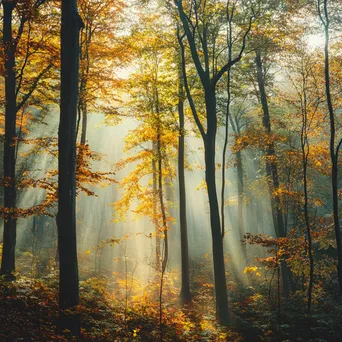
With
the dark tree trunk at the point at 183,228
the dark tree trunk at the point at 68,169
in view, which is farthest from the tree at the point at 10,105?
the dark tree trunk at the point at 183,228

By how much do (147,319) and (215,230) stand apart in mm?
3670

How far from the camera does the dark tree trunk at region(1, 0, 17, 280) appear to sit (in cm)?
867

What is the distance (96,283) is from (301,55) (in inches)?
401

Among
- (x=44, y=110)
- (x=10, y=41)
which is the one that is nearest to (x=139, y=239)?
(x=44, y=110)

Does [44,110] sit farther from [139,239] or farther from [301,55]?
[139,239]

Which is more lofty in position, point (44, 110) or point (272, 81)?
point (272, 81)

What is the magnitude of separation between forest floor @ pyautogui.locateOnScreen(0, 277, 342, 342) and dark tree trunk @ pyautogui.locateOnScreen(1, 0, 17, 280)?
0.92 m

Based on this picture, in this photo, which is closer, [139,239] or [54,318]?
[54,318]

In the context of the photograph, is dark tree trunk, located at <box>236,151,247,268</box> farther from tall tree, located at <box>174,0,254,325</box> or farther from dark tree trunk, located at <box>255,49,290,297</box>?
tall tree, located at <box>174,0,254,325</box>

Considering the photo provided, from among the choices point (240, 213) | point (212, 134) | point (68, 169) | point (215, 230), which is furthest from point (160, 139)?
point (240, 213)

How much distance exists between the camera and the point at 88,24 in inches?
437

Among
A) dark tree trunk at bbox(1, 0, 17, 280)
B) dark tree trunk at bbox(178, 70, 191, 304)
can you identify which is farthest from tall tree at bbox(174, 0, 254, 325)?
dark tree trunk at bbox(1, 0, 17, 280)

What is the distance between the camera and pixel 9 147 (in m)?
9.09

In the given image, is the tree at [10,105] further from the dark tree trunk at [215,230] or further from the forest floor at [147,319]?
the dark tree trunk at [215,230]
